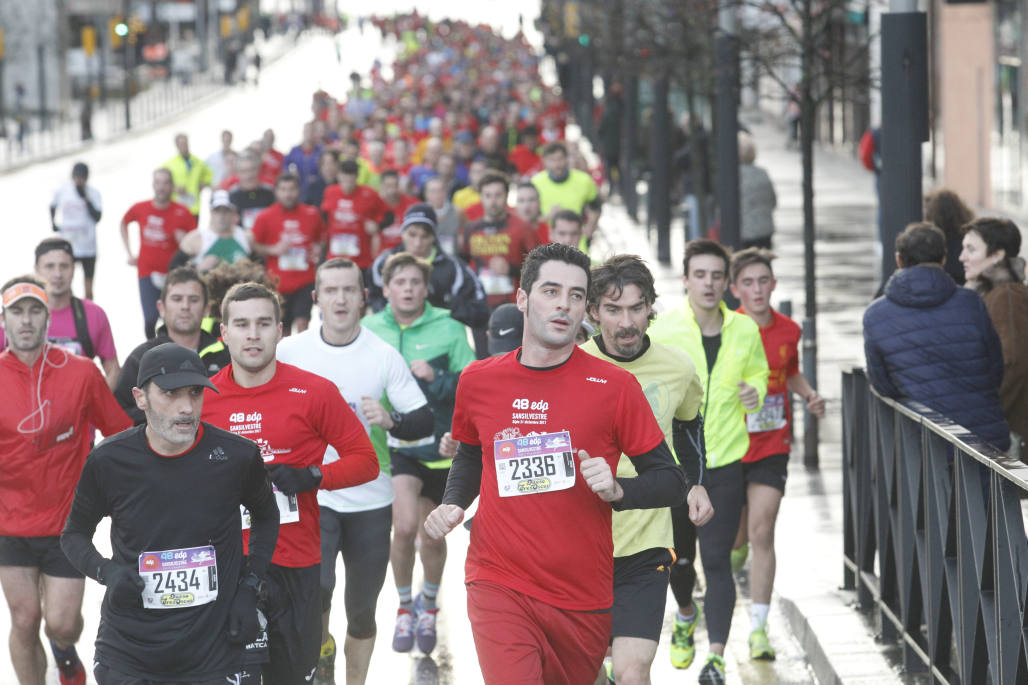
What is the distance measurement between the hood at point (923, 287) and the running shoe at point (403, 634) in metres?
2.70

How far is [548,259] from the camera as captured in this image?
558 centimetres

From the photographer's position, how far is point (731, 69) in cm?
1491

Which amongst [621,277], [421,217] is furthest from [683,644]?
[421,217]

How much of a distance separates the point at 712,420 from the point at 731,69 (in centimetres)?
737

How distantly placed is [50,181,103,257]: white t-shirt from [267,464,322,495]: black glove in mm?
13981

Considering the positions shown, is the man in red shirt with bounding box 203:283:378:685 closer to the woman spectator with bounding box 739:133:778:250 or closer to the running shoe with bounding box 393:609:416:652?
the running shoe with bounding box 393:609:416:652

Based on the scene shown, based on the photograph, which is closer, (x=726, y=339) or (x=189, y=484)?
(x=189, y=484)

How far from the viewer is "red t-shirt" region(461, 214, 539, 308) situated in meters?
13.4

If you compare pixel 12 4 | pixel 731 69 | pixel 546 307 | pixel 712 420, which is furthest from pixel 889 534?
pixel 12 4

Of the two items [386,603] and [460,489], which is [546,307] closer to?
[460,489]

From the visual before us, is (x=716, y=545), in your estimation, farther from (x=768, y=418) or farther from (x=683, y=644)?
(x=768, y=418)

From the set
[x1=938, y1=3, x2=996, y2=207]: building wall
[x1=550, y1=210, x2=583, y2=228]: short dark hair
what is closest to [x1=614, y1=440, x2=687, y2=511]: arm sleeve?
[x1=550, y1=210, x2=583, y2=228]: short dark hair

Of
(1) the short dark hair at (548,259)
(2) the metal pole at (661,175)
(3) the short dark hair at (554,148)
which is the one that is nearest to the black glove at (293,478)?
(1) the short dark hair at (548,259)

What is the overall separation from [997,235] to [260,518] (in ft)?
13.8
